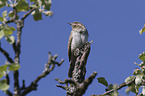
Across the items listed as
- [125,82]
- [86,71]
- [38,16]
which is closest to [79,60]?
[86,71]

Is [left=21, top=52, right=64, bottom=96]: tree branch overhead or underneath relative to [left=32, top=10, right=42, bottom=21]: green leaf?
underneath

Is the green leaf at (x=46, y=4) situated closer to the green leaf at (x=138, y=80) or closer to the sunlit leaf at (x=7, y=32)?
the sunlit leaf at (x=7, y=32)

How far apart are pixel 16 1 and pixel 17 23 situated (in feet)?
1.40

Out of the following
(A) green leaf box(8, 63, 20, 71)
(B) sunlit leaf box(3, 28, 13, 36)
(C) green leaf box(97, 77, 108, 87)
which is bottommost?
(A) green leaf box(8, 63, 20, 71)

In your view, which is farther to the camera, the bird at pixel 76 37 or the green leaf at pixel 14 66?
the bird at pixel 76 37

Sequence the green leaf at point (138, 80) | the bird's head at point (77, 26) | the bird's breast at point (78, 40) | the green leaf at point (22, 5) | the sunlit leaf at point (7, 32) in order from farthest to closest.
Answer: the bird's head at point (77, 26), the bird's breast at point (78, 40), the green leaf at point (138, 80), the green leaf at point (22, 5), the sunlit leaf at point (7, 32)

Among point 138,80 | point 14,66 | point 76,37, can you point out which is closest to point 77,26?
point 76,37

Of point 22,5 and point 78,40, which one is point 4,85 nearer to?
point 22,5

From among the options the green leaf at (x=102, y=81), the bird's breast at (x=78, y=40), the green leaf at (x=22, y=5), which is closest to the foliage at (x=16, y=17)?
the green leaf at (x=22, y=5)

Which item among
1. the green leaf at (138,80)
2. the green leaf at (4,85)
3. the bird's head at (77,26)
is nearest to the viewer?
the green leaf at (4,85)

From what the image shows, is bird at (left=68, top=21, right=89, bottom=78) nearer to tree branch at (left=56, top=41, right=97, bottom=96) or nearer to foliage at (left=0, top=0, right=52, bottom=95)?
tree branch at (left=56, top=41, right=97, bottom=96)

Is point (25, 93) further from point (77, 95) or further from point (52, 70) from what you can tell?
point (77, 95)

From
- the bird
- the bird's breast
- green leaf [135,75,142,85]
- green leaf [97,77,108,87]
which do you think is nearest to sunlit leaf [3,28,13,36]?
green leaf [97,77,108,87]

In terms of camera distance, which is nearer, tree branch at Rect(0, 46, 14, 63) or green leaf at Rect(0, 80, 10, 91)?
green leaf at Rect(0, 80, 10, 91)
